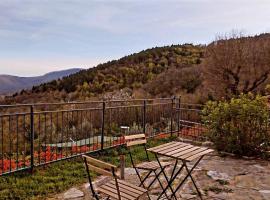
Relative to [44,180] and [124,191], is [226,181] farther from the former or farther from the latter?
[44,180]

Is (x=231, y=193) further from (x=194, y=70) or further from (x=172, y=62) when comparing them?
(x=172, y=62)

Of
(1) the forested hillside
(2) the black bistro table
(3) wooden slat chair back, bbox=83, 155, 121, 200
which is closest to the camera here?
(3) wooden slat chair back, bbox=83, 155, 121, 200

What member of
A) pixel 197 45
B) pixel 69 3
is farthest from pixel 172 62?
pixel 69 3

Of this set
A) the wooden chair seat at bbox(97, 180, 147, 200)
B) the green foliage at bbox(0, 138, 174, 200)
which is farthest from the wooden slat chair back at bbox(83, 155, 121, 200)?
the green foliage at bbox(0, 138, 174, 200)

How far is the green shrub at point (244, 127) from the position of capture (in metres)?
7.87

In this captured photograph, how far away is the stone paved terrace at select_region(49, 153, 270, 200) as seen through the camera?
17.1 ft

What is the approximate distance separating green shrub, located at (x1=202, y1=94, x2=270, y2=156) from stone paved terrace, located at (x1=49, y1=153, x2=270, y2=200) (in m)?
0.43

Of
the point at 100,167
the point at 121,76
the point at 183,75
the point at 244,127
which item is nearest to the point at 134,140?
the point at 100,167

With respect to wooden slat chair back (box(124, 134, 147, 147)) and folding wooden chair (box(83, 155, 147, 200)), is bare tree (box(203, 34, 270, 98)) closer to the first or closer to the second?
wooden slat chair back (box(124, 134, 147, 147))

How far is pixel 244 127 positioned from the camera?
791 centimetres

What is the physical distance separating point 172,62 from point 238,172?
29531 millimetres

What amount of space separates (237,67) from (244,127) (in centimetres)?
954

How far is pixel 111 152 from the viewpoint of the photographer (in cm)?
787

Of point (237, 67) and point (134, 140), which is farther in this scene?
point (237, 67)
